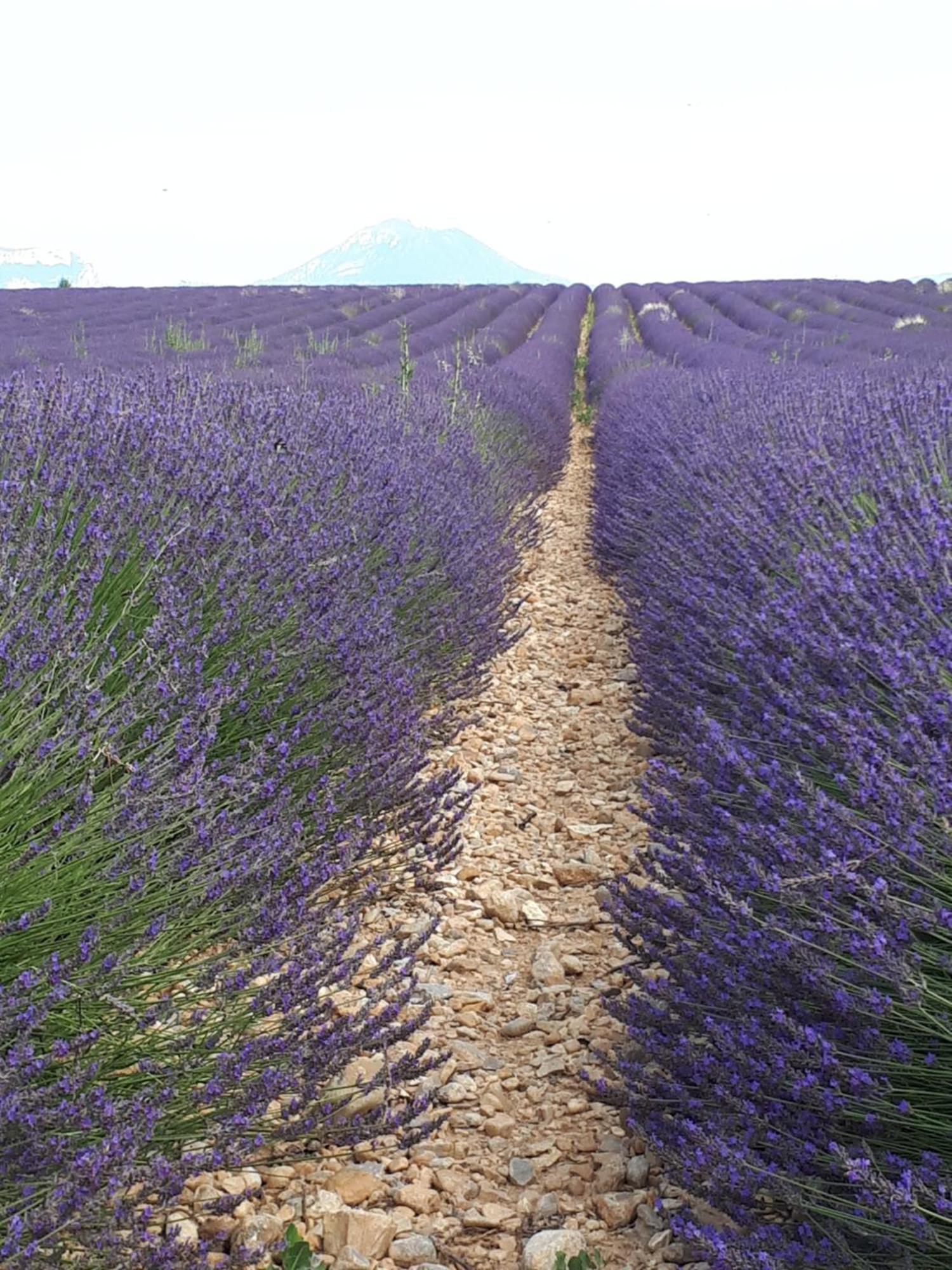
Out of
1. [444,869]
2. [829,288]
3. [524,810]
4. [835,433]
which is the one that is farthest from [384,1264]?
[829,288]

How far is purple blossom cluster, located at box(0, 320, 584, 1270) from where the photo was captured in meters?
1.25

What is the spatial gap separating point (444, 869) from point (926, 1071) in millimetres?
1552

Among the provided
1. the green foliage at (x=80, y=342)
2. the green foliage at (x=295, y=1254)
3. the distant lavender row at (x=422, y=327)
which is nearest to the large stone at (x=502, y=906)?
the green foliage at (x=295, y=1254)

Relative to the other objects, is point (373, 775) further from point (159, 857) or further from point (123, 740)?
point (159, 857)

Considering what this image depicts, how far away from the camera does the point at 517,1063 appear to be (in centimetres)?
205

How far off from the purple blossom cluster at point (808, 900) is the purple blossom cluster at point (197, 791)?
0.47 metres

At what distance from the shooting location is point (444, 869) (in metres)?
2.70

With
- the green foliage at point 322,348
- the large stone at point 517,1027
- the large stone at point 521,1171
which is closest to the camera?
the large stone at point 521,1171

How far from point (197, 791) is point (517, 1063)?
37.5 inches

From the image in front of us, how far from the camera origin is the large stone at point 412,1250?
1567 millimetres

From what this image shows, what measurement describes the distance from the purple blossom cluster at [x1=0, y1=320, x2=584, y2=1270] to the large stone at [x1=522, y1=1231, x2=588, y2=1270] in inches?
11.4

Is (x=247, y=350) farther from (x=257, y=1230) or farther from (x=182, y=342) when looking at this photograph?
(x=257, y=1230)

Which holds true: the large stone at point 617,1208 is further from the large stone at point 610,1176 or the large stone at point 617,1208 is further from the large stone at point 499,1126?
the large stone at point 499,1126

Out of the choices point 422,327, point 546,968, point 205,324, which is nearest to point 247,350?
point 205,324
